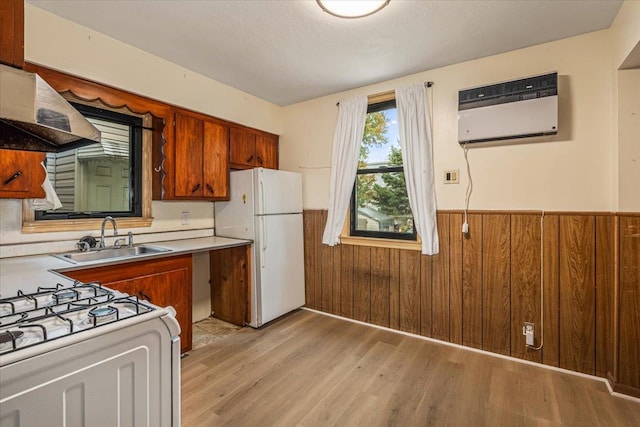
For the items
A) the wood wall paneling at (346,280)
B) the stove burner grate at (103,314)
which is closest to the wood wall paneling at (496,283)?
the wood wall paneling at (346,280)

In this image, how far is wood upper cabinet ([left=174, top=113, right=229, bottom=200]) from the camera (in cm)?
281

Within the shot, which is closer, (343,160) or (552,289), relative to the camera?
(552,289)

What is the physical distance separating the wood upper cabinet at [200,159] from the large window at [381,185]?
4.72 feet

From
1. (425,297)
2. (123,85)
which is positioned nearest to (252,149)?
(123,85)

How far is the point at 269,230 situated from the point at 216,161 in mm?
895

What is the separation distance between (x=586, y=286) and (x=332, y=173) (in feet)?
7.61

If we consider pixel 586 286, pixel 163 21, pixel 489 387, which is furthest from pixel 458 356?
pixel 163 21

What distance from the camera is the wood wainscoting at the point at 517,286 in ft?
6.93

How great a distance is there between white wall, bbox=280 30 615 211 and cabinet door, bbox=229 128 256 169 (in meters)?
1.61

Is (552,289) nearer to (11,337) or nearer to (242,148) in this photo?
(11,337)

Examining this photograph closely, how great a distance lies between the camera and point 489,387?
2090 millimetres

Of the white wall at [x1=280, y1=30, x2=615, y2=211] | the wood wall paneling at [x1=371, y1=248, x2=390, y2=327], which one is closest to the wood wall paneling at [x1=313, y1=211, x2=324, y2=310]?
the wood wall paneling at [x1=371, y1=248, x2=390, y2=327]

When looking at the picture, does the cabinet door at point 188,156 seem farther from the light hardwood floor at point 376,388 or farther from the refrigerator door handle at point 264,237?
the light hardwood floor at point 376,388

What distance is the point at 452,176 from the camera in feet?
8.85
